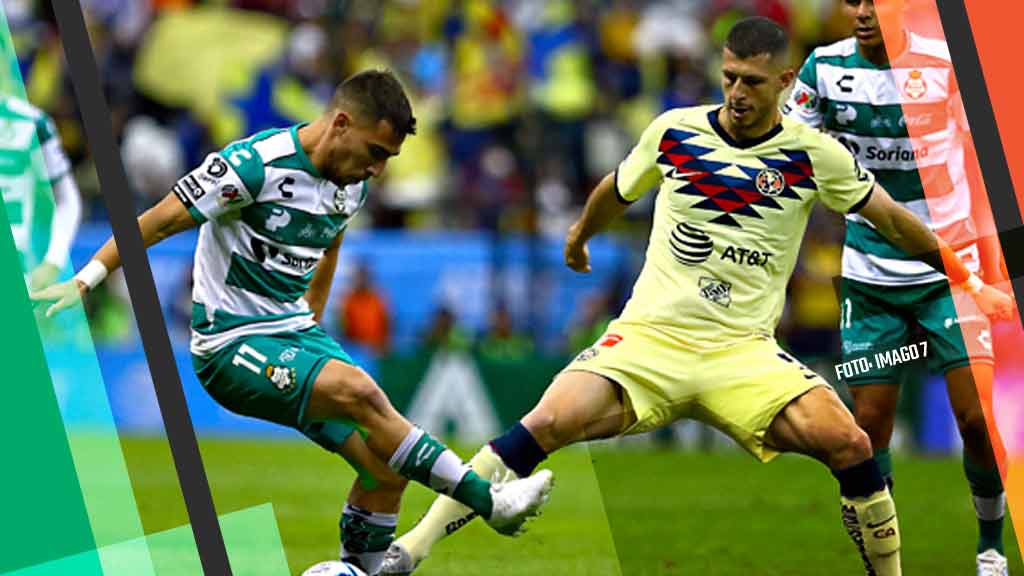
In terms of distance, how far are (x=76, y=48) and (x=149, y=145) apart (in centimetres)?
1371

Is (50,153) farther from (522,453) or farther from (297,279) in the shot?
(522,453)

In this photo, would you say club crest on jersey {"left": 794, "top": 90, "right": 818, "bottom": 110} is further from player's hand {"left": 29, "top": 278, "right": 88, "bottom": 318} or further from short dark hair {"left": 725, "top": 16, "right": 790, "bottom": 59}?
player's hand {"left": 29, "top": 278, "right": 88, "bottom": 318}

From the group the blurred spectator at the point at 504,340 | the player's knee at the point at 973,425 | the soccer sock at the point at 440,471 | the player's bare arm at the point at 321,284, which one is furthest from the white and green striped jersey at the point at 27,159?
the blurred spectator at the point at 504,340

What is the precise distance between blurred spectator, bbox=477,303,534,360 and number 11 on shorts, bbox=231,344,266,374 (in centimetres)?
905

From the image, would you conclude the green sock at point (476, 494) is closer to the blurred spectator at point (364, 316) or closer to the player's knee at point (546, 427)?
the player's knee at point (546, 427)

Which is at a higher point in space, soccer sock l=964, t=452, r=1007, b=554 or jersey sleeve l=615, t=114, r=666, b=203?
jersey sleeve l=615, t=114, r=666, b=203

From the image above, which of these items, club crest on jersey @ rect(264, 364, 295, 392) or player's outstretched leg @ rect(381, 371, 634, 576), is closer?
club crest on jersey @ rect(264, 364, 295, 392)

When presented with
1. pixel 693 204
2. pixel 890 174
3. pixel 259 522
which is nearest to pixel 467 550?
pixel 259 522

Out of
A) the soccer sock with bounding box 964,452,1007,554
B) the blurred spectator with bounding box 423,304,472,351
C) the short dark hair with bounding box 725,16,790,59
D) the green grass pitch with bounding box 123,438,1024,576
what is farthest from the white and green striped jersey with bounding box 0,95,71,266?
the blurred spectator with bounding box 423,304,472,351

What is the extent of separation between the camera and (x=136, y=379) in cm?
1605

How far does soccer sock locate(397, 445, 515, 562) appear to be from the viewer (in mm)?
6182

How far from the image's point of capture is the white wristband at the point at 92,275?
5.47m

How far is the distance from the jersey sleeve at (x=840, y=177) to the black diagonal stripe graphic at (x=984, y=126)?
7.90ft

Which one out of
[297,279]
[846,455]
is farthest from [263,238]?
[846,455]
